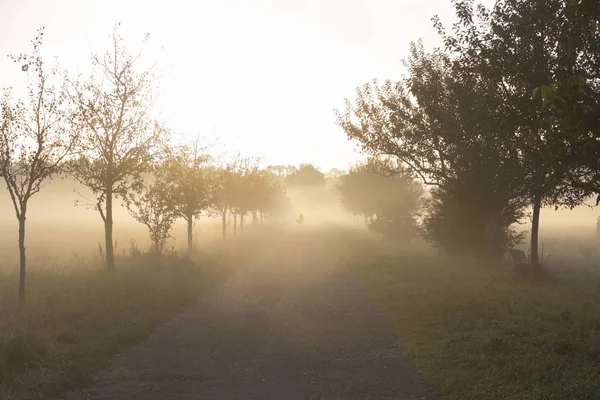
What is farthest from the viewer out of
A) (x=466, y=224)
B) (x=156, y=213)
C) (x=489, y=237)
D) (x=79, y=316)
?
(x=466, y=224)

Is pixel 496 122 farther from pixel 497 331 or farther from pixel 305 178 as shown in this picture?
pixel 305 178

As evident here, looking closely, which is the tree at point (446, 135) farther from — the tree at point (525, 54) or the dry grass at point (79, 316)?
the dry grass at point (79, 316)

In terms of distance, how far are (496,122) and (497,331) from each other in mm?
7422

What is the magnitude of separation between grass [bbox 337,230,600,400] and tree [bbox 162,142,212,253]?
42.6 ft

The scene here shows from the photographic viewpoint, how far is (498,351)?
31.0ft

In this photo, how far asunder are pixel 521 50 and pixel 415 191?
36616mm

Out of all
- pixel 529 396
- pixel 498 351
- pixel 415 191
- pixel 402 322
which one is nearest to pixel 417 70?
pixel 402 322

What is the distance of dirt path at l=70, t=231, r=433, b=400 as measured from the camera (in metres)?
8.20

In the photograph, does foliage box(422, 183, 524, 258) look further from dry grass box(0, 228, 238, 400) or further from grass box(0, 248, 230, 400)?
grass box(0, 248, 230, 400)

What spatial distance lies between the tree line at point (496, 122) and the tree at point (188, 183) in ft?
32.8

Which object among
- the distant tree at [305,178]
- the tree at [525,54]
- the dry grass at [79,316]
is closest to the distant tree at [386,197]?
the tree at [525,54]

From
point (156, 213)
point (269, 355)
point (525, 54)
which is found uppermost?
point (525, 54)

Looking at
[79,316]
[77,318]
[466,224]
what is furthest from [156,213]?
[466,224]

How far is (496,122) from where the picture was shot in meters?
15.1
